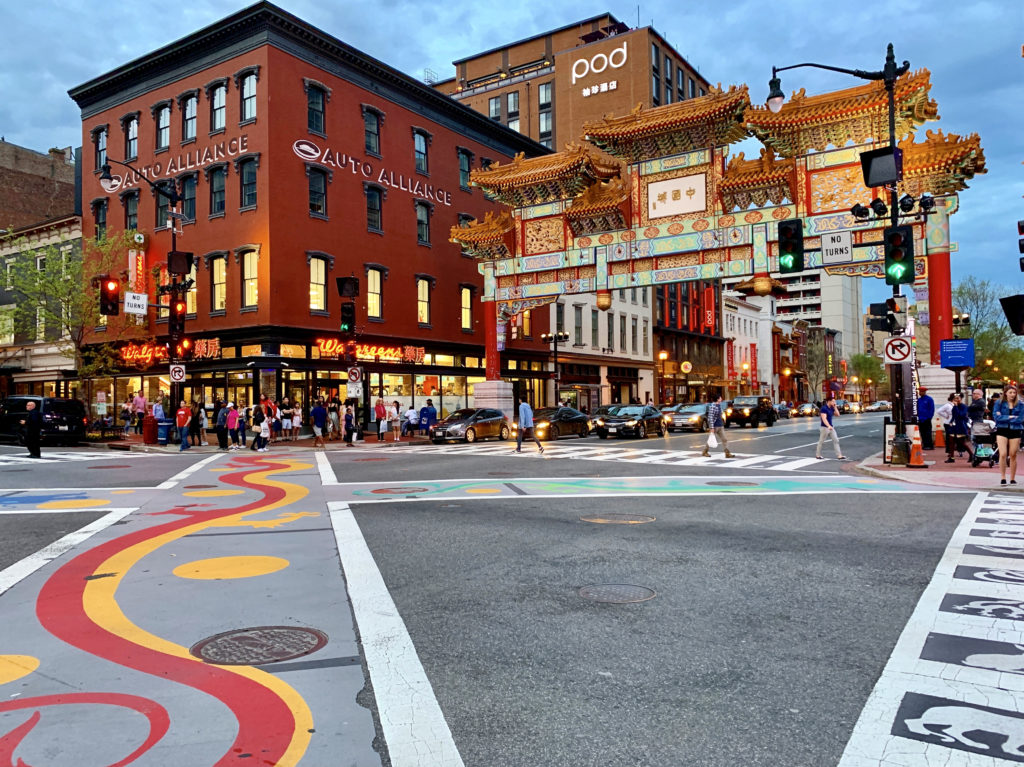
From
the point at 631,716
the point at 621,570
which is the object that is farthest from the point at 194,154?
the point at 631,716

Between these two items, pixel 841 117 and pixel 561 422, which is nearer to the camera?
pixel 841 117

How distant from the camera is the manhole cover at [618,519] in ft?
31.7

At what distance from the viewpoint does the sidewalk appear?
44.9 ft

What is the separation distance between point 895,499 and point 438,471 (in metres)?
9.42

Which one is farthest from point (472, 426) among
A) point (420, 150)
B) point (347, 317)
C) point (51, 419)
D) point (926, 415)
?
point (420, 150)

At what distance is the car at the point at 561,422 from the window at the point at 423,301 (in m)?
9.19

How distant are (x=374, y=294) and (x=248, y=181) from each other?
24.5 feet

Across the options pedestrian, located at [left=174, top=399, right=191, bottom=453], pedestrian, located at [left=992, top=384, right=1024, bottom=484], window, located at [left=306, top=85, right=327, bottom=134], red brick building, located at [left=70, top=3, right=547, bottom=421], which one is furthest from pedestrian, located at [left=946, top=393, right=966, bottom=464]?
window, located at [left=306, top=85, right=327, bottom=134]

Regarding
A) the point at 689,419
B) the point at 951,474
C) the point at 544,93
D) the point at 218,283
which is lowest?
the point at 951,474

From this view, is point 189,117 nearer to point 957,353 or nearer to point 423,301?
point 423,301

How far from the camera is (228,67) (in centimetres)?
3306

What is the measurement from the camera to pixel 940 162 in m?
24.7

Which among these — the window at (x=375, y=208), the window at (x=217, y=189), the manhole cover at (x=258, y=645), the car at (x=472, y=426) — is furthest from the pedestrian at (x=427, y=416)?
the manhole cover at (x=258, y=645)

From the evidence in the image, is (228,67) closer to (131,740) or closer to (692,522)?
(692,522)
